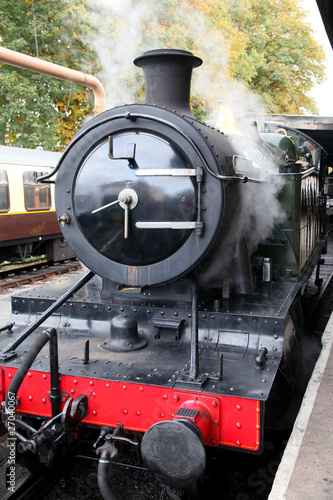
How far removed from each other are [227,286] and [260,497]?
1308mm

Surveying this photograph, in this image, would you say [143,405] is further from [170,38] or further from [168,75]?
A: [170,38]

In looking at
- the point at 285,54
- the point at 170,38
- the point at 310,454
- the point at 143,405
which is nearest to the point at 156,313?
the point at 143,405

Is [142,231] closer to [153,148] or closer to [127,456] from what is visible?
[153,148]

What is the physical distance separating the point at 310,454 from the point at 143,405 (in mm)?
952

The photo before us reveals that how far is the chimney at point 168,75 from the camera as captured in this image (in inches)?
107

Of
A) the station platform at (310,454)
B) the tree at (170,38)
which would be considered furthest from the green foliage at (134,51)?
the station platform at (310,454)

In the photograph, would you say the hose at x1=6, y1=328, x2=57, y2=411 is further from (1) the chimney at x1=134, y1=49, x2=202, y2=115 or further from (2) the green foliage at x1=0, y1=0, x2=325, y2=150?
(2) the green foliage at x1=0, y1=0, x2=325, y2=150

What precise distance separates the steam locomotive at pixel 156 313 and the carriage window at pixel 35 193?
7.12 meters

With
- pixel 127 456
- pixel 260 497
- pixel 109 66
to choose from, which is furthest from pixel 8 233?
pixel 260 497

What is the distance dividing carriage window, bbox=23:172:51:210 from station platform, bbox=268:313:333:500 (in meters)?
7.99

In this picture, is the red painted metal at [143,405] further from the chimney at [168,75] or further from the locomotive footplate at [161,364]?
the chimney at [168,75]

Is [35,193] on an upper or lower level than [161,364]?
upper

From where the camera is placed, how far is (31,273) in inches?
372

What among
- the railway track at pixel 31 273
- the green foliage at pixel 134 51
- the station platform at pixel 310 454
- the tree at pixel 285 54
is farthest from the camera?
the tree at pixel 285 54
